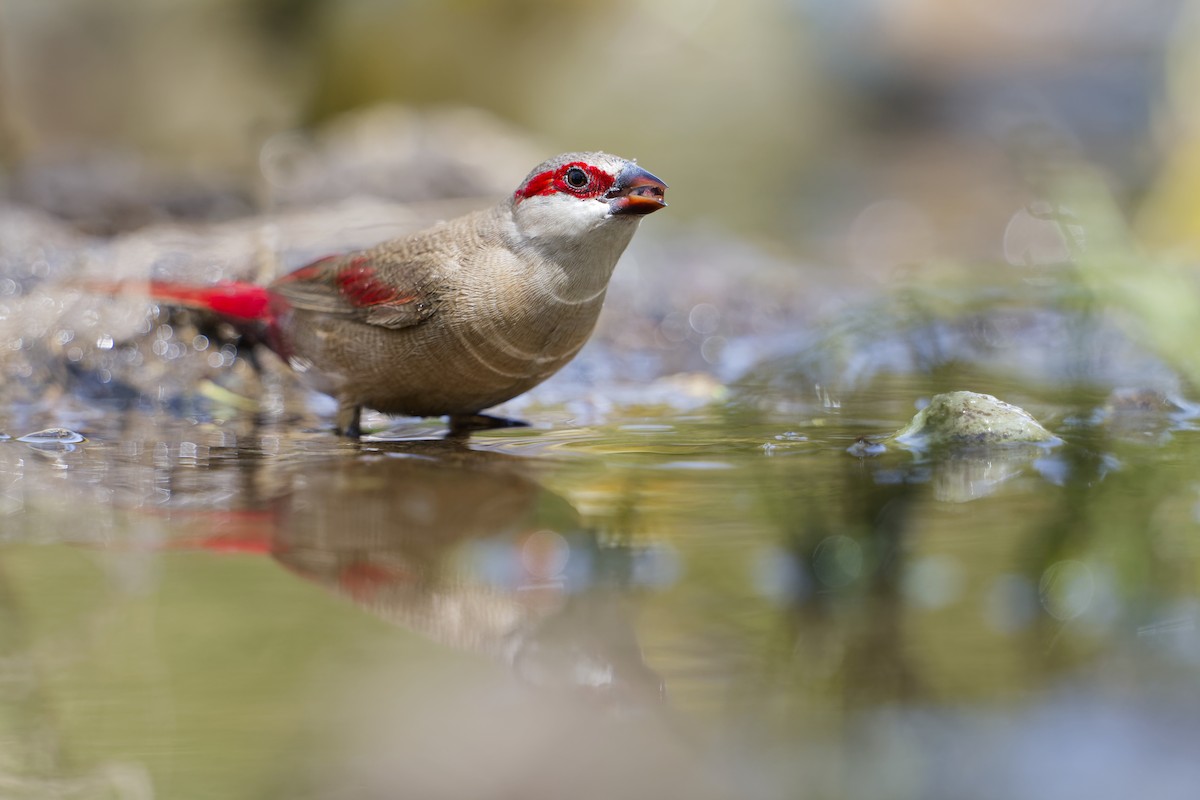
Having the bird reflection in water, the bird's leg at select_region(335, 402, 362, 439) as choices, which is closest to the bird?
the bird's leg at select_region(335, 402, 362, 439)

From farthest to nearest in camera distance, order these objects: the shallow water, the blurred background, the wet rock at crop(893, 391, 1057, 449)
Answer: the blurred background < the wet rock at crop(893, 391, 1057, 449) < the shallow water

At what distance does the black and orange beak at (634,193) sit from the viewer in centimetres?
366

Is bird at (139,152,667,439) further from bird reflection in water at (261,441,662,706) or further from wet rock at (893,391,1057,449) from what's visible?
wet rock at (893,391,1057,449)

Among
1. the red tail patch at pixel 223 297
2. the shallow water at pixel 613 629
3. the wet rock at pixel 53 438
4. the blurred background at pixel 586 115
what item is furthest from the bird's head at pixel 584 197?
the wet rock at pixel 53 438

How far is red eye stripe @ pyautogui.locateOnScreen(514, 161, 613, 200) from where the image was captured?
12.4 feet

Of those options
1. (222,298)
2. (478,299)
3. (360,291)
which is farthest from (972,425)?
(222,298)

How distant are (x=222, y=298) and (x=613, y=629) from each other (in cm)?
289

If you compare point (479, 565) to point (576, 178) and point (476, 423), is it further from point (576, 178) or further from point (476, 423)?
point (476, 423)

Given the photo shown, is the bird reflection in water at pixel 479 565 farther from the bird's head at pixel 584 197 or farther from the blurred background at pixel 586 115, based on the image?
the blurred background at pixel 586 115

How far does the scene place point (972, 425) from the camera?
11.4ft

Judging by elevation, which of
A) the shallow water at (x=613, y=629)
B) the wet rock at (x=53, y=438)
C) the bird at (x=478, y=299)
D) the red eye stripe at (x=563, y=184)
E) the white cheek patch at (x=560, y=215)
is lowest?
the shallow water at (x=613, y=629)

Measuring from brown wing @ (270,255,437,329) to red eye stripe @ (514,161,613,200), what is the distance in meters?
0.42

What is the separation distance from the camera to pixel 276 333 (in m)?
4.56

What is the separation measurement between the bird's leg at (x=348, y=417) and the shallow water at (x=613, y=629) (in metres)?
0.95
